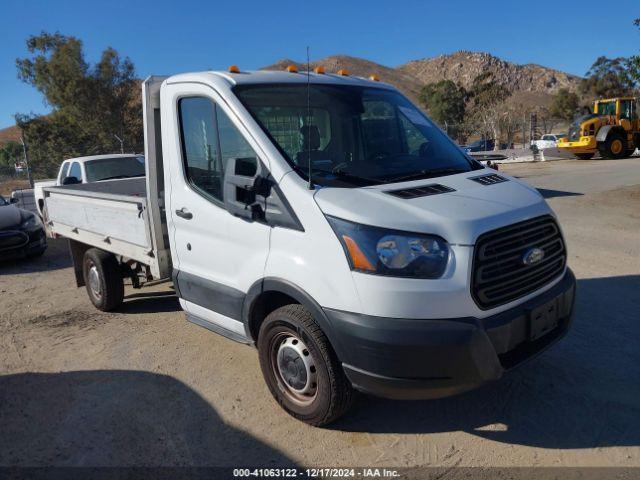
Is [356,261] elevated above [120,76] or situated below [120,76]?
below

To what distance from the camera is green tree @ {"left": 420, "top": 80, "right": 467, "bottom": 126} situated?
55.2m

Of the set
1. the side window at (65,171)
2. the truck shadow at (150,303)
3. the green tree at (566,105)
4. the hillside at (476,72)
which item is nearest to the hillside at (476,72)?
the hillside at (476,72)

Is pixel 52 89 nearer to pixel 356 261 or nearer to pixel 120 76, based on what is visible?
pixel 120 76

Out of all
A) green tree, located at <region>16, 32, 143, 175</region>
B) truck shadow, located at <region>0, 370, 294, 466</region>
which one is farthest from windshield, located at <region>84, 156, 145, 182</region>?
green tree, located at <region>16, 32, 143, 175</region>

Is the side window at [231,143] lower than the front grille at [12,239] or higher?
higher

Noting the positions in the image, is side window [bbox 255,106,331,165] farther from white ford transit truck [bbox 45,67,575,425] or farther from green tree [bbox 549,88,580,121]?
green tree [bbox 549,88,580,121]

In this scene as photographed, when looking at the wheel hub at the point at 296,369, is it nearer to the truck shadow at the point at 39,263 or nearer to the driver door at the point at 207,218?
the driver door at the point at 207,218

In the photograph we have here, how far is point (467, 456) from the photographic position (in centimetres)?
310

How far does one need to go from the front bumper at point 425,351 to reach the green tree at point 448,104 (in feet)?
178

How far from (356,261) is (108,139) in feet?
99.3

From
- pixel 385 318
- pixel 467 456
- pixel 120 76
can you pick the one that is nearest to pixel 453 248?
pixel 385 318

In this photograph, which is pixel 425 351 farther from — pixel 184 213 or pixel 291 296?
pixel 184 213

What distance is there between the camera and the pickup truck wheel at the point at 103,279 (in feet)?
18.7

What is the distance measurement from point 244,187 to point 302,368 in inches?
47.5
